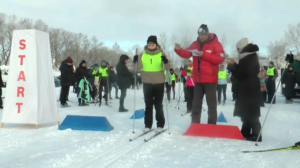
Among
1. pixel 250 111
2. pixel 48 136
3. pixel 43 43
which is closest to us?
pixel 250 111

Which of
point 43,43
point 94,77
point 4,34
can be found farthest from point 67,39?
point 43,43

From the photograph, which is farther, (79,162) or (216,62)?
(216,62)

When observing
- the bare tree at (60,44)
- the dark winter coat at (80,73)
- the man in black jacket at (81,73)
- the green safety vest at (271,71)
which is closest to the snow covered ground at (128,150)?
the man in black jacket at (81,73)

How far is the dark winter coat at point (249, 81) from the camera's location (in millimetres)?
5656

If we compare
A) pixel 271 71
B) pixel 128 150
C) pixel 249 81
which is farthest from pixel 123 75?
pixel 271 71

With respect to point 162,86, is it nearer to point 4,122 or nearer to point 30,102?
point 30,102

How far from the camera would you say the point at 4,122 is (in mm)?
6906

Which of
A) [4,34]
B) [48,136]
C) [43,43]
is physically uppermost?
[4,34]

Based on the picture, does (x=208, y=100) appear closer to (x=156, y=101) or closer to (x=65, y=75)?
(x=156, y=101)

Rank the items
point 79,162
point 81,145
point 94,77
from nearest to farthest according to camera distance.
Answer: point 79,162
point 81,145
point 94,77

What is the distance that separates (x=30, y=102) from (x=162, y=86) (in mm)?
2710

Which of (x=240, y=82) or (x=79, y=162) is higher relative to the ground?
(x=240, y=82)

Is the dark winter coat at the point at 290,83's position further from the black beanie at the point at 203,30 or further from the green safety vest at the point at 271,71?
the black beanie at the point at 203,30

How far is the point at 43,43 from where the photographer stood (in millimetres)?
7184
